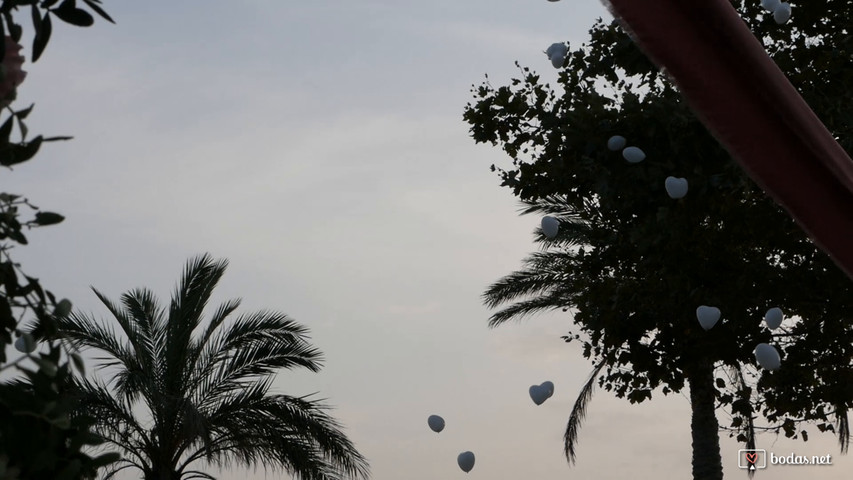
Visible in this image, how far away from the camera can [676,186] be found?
29.0 ft

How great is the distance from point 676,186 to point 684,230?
30.0 inches

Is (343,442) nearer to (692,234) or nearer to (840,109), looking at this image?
(692,234)

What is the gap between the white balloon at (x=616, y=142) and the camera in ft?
31.2

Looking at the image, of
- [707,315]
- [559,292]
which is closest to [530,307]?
[559,292]

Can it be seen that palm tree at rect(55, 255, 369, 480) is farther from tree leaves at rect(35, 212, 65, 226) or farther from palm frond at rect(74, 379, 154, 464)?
tree leaves at rect(35, 212, 65, 226)

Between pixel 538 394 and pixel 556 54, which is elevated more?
pixel 556 54

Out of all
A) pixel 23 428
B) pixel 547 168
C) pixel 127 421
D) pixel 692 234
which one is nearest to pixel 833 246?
pixel 23 428

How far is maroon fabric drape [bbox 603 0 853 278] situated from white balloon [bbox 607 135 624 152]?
336 inches

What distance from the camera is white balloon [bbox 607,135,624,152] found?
31.2 ft

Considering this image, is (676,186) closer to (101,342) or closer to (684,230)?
(684,230)

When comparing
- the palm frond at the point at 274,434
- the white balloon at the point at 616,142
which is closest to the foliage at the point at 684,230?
the white balloon at the point at 616,142

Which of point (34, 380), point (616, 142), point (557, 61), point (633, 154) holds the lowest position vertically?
point (34, 380)

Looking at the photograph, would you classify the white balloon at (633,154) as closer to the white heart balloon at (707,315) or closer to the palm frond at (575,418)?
the white heart balloon at (707,315)

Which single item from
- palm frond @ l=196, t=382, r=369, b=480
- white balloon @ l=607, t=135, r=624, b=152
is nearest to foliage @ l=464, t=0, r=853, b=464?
white balloon @ l=607, t=135, r=624, b=152
